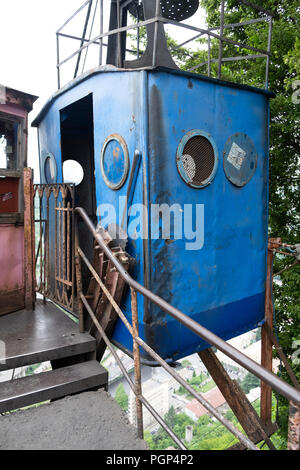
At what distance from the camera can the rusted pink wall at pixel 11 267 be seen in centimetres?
449

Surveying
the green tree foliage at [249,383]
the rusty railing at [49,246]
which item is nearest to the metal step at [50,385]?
the rusty railing at [49,246]

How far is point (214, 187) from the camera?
158 inches

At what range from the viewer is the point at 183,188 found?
3.67 m

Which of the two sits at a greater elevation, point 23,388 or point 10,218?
point 10,218

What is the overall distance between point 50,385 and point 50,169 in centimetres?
354

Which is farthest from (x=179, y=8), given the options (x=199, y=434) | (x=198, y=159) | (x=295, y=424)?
(x=199, y=434)

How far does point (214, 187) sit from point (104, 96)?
1.73 metres

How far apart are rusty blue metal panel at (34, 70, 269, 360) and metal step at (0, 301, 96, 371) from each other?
0.59 metres

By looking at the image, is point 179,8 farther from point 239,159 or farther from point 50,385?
point 50,385

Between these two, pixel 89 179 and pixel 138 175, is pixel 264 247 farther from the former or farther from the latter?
pixel 89 179

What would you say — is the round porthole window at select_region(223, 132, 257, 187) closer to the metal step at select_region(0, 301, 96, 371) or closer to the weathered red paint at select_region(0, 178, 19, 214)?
the metal step at select_region(0, 301, 96, 371)

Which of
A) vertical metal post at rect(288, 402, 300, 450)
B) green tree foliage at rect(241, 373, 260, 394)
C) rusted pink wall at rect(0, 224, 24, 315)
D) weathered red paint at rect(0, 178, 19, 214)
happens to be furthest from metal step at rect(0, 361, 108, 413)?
green tree foliage at rect(241, 373, 260, 394)
